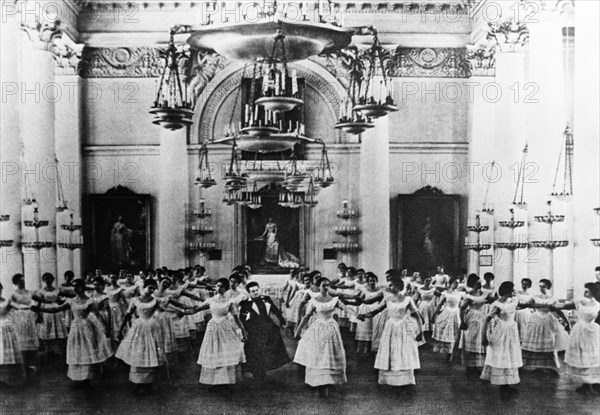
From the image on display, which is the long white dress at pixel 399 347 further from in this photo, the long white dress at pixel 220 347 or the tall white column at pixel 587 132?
the tall white column at pixel 587 132

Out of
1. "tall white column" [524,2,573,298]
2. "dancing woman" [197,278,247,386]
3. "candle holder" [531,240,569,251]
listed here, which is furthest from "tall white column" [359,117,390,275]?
"dancing woman" [197,278,247,386]

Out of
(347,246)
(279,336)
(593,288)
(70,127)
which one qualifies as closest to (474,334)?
(593,288)

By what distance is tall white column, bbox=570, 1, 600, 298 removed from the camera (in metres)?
9.21

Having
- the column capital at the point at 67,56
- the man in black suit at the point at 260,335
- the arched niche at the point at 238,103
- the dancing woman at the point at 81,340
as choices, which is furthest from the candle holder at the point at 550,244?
the column capital at the point at 67,56

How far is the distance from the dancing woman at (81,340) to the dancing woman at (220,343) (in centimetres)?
158

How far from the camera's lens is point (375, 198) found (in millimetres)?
17031

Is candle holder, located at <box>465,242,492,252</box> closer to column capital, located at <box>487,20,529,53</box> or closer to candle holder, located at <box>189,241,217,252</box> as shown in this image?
column capital, located at <box>487,20,529,53</box>

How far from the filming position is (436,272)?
16000mm

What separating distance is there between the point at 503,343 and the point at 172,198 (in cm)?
1023

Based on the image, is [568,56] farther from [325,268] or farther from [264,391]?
[264,391]

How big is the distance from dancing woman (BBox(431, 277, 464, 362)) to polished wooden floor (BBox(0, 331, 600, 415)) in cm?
143

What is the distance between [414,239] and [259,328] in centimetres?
822

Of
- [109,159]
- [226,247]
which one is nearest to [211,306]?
[226,247]

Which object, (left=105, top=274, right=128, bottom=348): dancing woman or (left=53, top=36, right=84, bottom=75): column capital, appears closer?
(left=105, top=274, right=128, bottom=348): dancing woman
